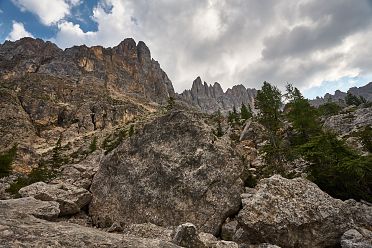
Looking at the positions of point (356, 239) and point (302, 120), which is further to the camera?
point (302, 120)

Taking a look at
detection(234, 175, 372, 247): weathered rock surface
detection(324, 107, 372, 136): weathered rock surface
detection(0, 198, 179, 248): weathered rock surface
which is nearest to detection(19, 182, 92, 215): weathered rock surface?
detection(0, 198, 179, 248): weathered rock surface

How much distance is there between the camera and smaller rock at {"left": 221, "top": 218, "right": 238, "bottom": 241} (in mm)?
16117

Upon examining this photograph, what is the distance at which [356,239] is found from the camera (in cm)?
1261

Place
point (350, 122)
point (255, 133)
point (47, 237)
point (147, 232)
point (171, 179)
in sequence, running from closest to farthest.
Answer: point (47, 237) → point (147, 232) → point (171, 179) → point (350, 122) → point (255, 133)

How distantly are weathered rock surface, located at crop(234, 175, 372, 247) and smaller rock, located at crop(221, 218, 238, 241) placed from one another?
1085 millimetres

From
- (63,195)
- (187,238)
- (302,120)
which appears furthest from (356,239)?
(302,120)

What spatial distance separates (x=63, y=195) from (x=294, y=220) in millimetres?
13701

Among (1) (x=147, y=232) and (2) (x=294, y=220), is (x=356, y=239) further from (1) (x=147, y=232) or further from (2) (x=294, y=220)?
(1) (x=147, y=232)

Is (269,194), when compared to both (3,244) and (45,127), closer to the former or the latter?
(3,244)

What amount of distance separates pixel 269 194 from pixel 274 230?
7.02 ft

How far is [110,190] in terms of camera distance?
2003 centimetres

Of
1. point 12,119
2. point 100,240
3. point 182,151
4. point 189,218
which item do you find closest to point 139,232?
point 189,218

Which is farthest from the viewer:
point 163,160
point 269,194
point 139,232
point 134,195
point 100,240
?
point 163,160

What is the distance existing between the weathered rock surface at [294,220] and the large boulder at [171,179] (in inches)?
124
